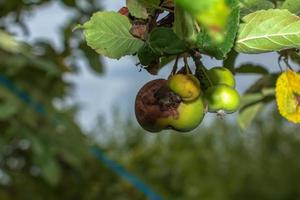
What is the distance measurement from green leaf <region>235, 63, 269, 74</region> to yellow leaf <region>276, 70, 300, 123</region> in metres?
0.37

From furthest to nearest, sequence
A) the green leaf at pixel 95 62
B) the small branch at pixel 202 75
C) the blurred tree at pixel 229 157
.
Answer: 1. the blurred tree at pixel 229 157
2. the green leaf at pixel 95 62
3. the small branch at pixel 202 75

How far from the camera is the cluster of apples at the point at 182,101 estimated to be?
21.7 inches

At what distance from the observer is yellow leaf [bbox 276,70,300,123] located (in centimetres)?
61

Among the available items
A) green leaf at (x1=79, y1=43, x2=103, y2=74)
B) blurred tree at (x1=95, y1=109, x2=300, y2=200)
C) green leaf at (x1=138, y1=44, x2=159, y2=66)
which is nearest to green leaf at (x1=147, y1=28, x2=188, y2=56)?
green leaf at (x1=138, y1=44, x2=159, y2=66)

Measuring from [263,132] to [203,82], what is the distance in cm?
564

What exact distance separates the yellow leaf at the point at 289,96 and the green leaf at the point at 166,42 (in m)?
0.12

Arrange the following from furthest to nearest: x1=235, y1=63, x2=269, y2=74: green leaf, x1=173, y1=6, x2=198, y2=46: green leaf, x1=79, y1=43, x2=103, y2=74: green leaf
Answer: x1=79, y1=43, x2=103, y2=74: green leaf, x1=235, y1=63, x2=269, y2=74: green leaf, x1=173, y1=6, x2=198, y2=46: green leaf

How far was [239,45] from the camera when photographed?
0.58 metres

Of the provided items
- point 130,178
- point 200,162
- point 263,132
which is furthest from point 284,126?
point 130,178

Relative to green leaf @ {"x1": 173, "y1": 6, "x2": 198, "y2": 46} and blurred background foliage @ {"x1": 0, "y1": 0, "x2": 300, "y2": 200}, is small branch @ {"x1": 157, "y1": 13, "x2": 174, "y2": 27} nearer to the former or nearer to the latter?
green leaf @ {"x1": 173, "y1": 6, "x2": 198, "y2": 46}

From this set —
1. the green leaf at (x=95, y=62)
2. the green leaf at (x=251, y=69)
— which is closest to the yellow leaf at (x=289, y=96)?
the green leaf at (x=251, y=69)

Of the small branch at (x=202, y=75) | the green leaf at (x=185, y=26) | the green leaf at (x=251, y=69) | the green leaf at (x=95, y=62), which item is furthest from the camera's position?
the green leaf at (x=95, y=62)

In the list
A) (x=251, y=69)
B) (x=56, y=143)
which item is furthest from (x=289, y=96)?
(x=56, y=143)

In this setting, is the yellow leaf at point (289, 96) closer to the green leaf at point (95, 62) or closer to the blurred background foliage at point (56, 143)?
the blurred background foliage at point (56, 143)
